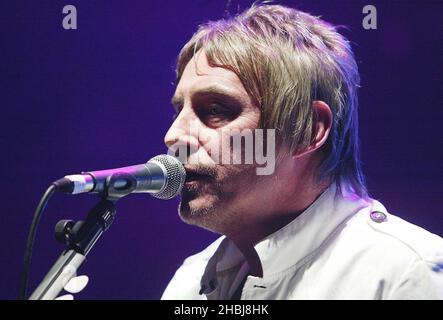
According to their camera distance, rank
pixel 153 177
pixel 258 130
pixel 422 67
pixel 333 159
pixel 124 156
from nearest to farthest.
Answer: pixel 153 177 < pixel 258 130 < pixel 333 159 < pixel 422 67 < pixel 124 156

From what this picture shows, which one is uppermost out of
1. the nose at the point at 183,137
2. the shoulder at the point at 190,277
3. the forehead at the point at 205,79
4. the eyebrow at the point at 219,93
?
the forehead at the point at 205,79

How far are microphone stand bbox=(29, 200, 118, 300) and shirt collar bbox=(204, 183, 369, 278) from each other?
525mm

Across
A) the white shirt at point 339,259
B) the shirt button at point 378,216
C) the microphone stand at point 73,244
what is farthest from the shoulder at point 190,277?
the microphone stand at point 73,244

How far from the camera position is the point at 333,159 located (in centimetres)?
163

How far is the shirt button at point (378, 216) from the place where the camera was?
4.95 feet

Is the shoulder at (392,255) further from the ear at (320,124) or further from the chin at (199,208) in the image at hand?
the chin at (199,208)

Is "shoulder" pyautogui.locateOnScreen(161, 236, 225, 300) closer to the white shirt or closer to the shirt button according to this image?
the white shirt

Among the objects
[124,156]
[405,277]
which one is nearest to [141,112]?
[124,156]

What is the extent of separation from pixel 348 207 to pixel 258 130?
1.15 ft

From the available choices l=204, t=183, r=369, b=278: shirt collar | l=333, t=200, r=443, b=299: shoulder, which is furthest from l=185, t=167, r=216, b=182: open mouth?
l=333, t=200, r=443, b=299: shoulder

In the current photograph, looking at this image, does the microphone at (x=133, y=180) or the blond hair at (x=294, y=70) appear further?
the blond hair at (x=294, y=70)

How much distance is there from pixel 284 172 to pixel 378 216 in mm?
294

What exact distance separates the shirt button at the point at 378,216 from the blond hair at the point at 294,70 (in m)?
0.13

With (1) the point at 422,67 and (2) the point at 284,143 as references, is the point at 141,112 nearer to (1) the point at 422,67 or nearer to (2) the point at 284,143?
(2) the point at 284,143
